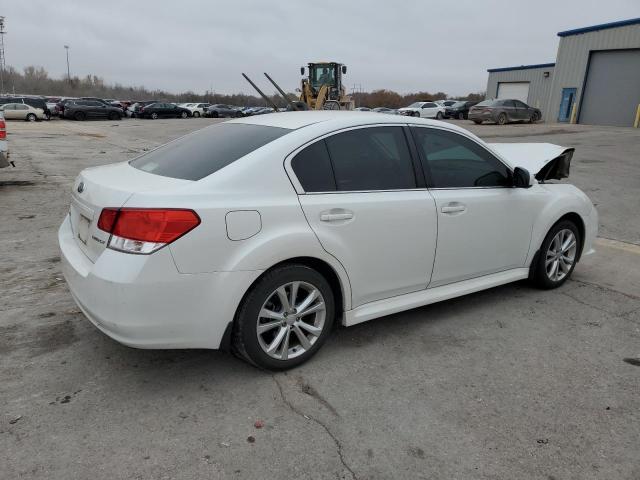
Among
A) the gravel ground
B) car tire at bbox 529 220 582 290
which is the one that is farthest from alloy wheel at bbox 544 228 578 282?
the gravel ground

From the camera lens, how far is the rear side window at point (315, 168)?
312 cm

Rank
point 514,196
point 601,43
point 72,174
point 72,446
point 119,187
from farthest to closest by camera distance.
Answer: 1. point 601,43
2. point 72,174
3. point 514,196
4. point 119,187
5. point 72,446

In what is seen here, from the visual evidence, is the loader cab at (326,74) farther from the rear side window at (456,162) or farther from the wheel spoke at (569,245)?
the rear side window at (456,162)

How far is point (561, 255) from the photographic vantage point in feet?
15.4

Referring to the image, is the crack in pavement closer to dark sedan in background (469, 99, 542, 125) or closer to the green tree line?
dark sedan in background (469, 99, 542, 125)

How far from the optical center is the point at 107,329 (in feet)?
9.04

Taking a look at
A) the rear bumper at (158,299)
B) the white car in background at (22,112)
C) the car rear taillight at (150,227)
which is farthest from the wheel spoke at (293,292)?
the white car in background at (22,112)

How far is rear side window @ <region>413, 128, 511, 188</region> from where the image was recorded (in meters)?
3.72

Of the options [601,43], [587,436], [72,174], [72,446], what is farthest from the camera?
[601,43]

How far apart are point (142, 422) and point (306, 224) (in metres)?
1.39

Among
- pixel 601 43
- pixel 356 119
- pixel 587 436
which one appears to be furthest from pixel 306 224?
pixel 601 43

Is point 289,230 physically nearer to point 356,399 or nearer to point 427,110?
point 356,399

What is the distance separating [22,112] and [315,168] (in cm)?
3784

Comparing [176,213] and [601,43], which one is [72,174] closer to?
[176,213]
